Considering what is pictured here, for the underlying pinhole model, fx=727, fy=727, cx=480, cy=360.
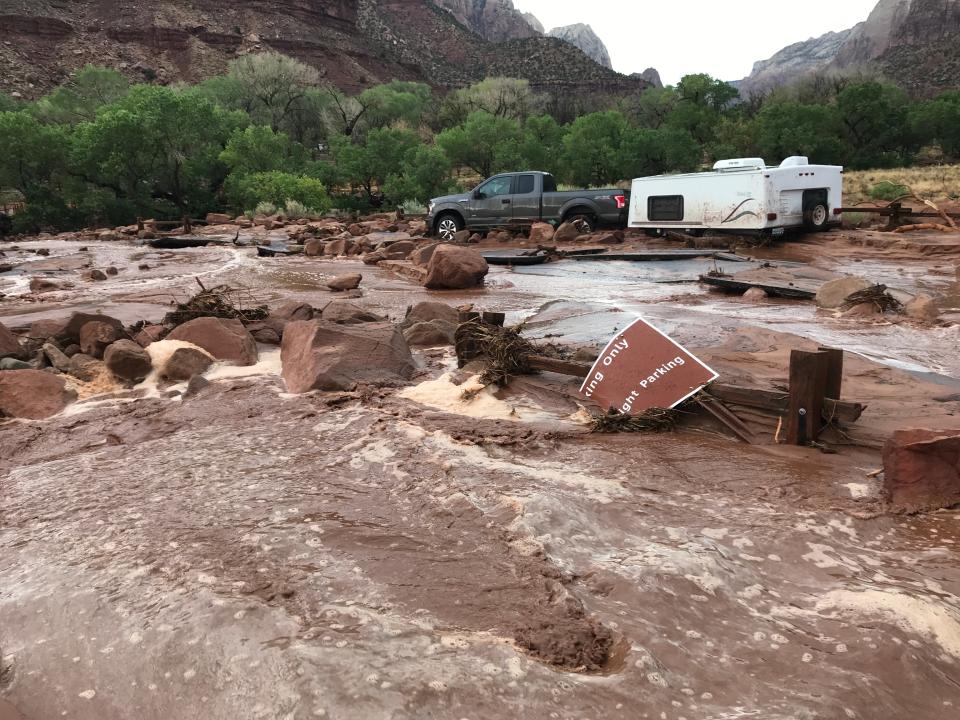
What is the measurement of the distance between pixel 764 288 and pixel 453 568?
923cm

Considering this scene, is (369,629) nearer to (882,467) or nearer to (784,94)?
(882,467)

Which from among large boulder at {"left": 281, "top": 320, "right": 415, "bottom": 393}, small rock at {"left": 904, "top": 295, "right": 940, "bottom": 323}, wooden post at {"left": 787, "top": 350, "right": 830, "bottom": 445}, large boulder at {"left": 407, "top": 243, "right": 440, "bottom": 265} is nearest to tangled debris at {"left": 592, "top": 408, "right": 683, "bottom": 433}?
wooden post at {"left": 787, "top": 350, "right": 830, "bottom": 445}

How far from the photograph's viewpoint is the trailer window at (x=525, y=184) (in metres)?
20.3

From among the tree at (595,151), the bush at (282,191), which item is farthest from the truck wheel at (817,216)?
the bush at (282,191)

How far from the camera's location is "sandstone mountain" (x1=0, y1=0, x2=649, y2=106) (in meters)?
77.6

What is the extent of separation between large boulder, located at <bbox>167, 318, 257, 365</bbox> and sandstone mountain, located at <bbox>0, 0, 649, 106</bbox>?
70225mm

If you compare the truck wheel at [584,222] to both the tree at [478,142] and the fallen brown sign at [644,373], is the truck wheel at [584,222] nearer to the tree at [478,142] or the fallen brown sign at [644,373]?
the fallen brown sign at [644,373]

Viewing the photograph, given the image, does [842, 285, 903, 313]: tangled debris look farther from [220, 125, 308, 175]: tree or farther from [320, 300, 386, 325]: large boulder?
[220, 125, 308, 175]: tree

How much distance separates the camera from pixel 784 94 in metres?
56.5

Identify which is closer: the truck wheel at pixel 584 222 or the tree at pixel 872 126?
the truck wheel at pixel 584 222

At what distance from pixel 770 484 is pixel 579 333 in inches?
181

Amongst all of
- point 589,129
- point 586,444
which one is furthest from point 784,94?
point 586,444

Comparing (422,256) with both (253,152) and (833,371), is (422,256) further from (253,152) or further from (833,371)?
(253,152)

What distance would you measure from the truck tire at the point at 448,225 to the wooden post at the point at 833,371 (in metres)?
16.8
